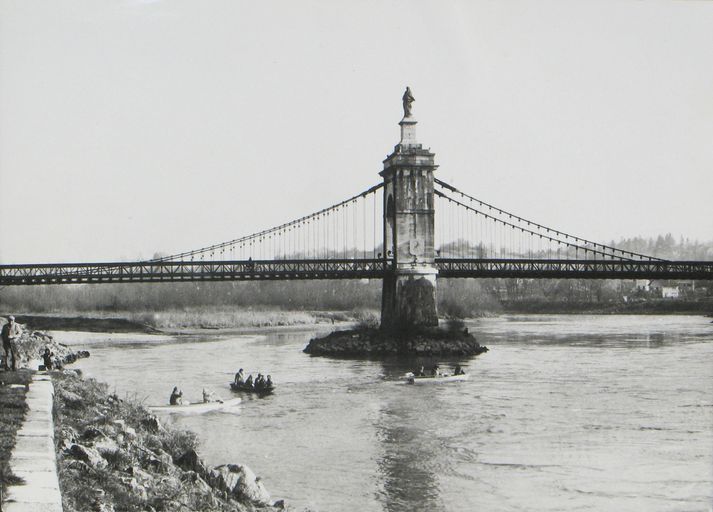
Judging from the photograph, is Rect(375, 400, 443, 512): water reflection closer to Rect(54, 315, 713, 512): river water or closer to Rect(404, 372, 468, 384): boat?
Rect(54, 315, 713, 512): river water

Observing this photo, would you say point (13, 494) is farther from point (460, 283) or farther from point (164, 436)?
point (460, 283)

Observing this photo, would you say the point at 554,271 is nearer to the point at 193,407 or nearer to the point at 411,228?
the point at 411,228

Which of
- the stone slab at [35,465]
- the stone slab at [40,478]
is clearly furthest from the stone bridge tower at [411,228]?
the stone slab at [40,478]

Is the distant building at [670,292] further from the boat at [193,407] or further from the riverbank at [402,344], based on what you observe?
the boat at [193,407]

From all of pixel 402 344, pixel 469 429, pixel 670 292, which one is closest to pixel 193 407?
pixel 469 429

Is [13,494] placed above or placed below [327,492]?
above

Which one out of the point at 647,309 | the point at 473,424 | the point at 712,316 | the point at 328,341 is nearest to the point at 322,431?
the point at 473,424
